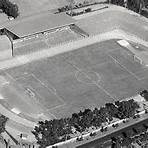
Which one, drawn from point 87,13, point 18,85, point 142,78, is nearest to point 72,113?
point 18,85

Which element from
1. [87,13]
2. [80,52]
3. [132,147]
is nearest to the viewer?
[132,147]

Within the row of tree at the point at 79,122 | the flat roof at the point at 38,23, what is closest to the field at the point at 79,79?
the row of tree at the point at 79,122

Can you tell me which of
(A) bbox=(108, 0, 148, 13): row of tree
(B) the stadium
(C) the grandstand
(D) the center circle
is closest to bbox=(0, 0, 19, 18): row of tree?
(C) the grandstand

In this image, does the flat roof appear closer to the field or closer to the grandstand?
the grandstand

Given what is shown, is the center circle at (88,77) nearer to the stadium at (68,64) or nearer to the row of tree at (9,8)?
the stadium at (68,64)

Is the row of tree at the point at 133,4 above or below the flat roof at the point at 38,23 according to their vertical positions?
below

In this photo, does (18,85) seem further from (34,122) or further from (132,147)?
(132,147)

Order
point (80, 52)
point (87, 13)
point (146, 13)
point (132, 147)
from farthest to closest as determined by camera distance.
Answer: point (146, 13), point (87, 13), point (80, 52), point (132, 147)
